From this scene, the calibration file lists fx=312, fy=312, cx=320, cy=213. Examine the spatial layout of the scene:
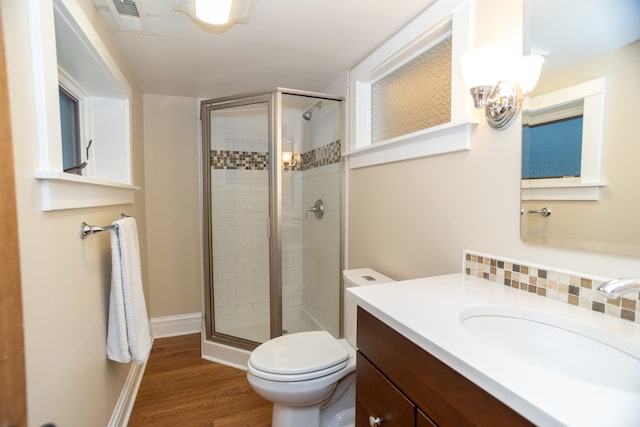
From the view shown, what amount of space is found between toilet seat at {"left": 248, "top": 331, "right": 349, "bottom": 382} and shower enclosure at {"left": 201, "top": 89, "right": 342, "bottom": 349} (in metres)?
0.71

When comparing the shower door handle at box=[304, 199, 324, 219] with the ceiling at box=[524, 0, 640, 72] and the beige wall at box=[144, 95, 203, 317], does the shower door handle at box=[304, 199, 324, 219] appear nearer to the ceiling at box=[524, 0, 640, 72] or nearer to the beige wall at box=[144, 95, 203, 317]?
the beige wall at box=[144, 95, 203, 317]

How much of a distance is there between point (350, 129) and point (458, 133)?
979 millimetres

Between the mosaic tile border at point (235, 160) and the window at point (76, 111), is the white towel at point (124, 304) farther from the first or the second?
the mosaic tile border at point (235, 160)

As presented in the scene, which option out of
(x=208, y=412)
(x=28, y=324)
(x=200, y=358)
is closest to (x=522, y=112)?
(x=28, y=324)

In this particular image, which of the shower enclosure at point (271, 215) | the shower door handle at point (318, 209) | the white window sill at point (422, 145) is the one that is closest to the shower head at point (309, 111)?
the shower enclosure at point (271, 215)

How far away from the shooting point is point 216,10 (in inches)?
53.1

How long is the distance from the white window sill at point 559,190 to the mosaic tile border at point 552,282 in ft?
0.72

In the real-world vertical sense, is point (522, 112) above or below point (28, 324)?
above

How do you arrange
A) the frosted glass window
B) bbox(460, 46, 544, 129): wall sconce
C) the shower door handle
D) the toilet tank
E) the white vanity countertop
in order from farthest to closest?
the shower door handle
the toilet tank
the frosted glass window
bbox(460, 46, 544, 129): wall sconce
the white vanity countertop

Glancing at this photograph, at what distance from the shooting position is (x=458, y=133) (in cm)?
125

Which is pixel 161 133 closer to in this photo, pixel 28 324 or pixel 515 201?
pixel 28 324

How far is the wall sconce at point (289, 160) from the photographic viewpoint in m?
2.24


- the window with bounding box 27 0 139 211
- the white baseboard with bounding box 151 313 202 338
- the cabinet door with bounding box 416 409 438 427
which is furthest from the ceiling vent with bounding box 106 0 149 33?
the white baseboard with bounding box 151 313 202 338

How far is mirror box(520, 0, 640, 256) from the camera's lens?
2.55 ft
